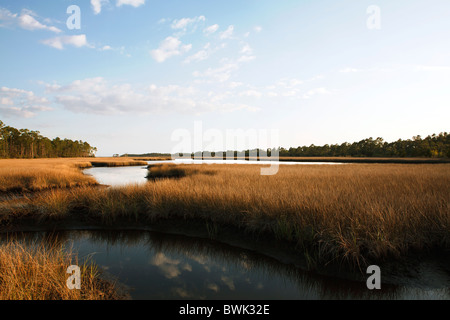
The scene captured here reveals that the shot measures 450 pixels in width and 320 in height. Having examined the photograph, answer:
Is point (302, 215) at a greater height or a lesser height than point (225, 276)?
greater

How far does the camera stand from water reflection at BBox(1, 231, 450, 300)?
4312mm

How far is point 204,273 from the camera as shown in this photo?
522 cm

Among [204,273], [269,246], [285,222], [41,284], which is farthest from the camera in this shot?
[285,222]

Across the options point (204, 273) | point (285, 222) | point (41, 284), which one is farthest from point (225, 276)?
point (41, 284)

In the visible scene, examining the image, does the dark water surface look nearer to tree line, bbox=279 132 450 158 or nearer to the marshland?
the marshland

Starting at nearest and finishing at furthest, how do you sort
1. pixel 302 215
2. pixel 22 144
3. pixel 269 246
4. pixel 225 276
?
pixel 225 276 < pixel 269 246 < pixel 302 215 < pixel 22 144

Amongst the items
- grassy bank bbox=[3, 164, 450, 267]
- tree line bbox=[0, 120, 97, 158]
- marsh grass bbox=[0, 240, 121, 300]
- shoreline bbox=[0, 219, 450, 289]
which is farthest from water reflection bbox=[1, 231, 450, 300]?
tree line bbox=[0, 120, 97, 158]

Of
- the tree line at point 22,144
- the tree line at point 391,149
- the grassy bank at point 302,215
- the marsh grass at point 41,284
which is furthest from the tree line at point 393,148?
the tree line at point 22,144

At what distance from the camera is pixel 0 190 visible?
1517 centimetres

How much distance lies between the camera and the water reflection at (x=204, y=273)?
4.31 meters

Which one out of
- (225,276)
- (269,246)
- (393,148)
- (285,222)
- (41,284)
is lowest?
(225,276)

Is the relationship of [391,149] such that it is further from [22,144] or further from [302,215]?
[22,144]
